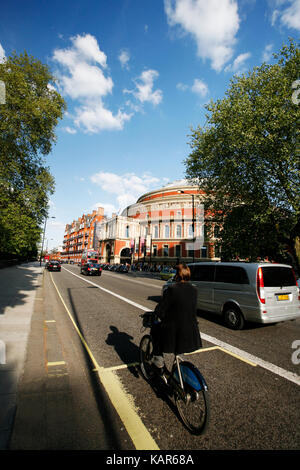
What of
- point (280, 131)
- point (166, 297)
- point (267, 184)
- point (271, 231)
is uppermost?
point (280, 131)

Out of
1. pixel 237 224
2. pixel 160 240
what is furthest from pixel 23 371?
pixel 160 240

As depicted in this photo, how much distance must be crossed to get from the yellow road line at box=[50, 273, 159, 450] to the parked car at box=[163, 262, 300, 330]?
4.02 metres

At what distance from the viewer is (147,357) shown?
3477 millimetres

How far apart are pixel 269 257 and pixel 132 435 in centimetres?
1885

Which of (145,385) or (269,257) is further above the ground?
(269,257)

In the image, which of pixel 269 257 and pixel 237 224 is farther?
pixel 269 257

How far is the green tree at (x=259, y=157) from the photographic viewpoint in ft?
44.9

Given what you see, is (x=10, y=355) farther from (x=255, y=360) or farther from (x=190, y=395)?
(x=255, y=360)

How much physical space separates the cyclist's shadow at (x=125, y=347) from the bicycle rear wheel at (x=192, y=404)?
125 centimetres

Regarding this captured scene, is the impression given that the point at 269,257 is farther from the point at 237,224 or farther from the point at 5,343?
the point at 5,343

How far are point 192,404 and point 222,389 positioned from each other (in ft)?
2.90

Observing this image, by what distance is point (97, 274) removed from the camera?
26266 millimetres
